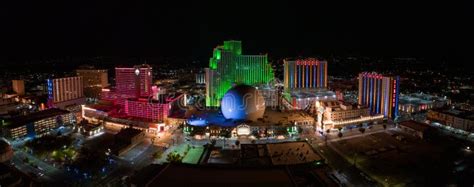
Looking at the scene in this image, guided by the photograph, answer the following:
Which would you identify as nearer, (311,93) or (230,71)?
(230,71)

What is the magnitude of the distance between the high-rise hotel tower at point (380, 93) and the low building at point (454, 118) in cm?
472

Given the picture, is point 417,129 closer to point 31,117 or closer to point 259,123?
point 259,123

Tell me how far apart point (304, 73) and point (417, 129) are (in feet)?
73.0

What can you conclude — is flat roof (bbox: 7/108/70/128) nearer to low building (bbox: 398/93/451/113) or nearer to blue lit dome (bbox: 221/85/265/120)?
blue lit dome (bbox: 221/85/265/120)

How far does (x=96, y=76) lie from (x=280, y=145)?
46.0m

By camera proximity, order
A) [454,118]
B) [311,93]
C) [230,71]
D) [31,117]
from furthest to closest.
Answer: [311,93]
[230,71]
[31,117]
[454,118]

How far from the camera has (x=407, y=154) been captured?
34.3 meters

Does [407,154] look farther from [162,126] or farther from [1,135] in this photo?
[1,135]

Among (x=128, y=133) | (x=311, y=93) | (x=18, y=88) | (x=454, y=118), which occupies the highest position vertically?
(x=18, y=88)

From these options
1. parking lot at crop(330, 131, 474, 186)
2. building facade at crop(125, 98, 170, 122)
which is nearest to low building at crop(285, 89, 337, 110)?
parking lot at crop(330, 131, 474, 186)

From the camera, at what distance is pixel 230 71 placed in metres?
55.2

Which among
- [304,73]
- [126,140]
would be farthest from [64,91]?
[304,73]

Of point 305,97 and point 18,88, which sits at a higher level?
point 18,88

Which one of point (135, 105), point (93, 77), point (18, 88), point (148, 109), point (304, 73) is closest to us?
point (148, 109)
